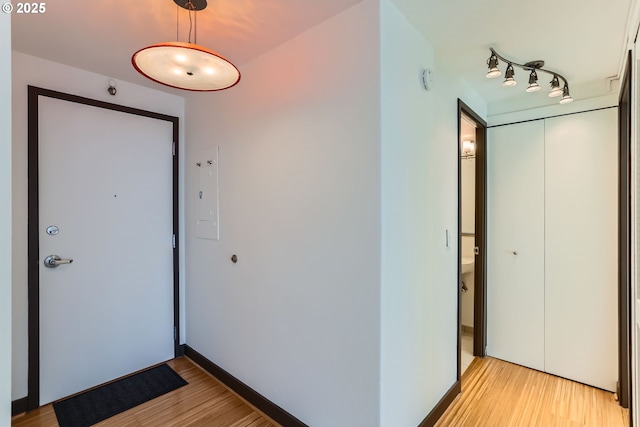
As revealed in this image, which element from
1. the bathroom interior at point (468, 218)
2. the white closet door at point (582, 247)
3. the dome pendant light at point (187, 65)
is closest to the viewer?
the dome pendant light at point (187, 65)

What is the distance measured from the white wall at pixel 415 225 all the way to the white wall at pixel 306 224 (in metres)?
0.09

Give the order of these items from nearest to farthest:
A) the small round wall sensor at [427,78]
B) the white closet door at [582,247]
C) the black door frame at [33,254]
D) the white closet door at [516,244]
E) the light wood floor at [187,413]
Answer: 1. the small round wall sensor at [427,78]
2. the light wood floor at [187,413]
3. the black door frame at [33,254]
4. the white closet door at [582,247]
5. the white closet door at [516,244]

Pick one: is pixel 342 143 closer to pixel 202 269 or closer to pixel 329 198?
pixel 329 198

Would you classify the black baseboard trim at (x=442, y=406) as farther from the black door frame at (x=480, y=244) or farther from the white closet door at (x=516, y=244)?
the white closet door at (x=516, y=244)

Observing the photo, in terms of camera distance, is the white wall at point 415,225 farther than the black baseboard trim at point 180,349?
No

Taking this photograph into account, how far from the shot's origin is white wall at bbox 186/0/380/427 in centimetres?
155

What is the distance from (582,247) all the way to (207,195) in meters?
3.12

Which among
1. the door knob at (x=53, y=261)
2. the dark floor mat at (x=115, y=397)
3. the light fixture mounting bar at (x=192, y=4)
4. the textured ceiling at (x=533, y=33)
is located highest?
the light fixture mounting bar at (x=192, y=4)

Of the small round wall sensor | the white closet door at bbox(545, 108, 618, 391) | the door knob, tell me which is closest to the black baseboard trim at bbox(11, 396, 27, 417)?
the door knob

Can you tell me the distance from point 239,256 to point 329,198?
3.26 feet

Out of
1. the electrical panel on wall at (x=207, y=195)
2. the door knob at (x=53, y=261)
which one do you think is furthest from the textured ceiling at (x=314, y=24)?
the door knob at (x=53, y=261)

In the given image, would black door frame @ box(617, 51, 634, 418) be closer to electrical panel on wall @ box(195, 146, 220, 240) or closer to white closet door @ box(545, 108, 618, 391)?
white closet door @ box(545, 108, 618, 391)
